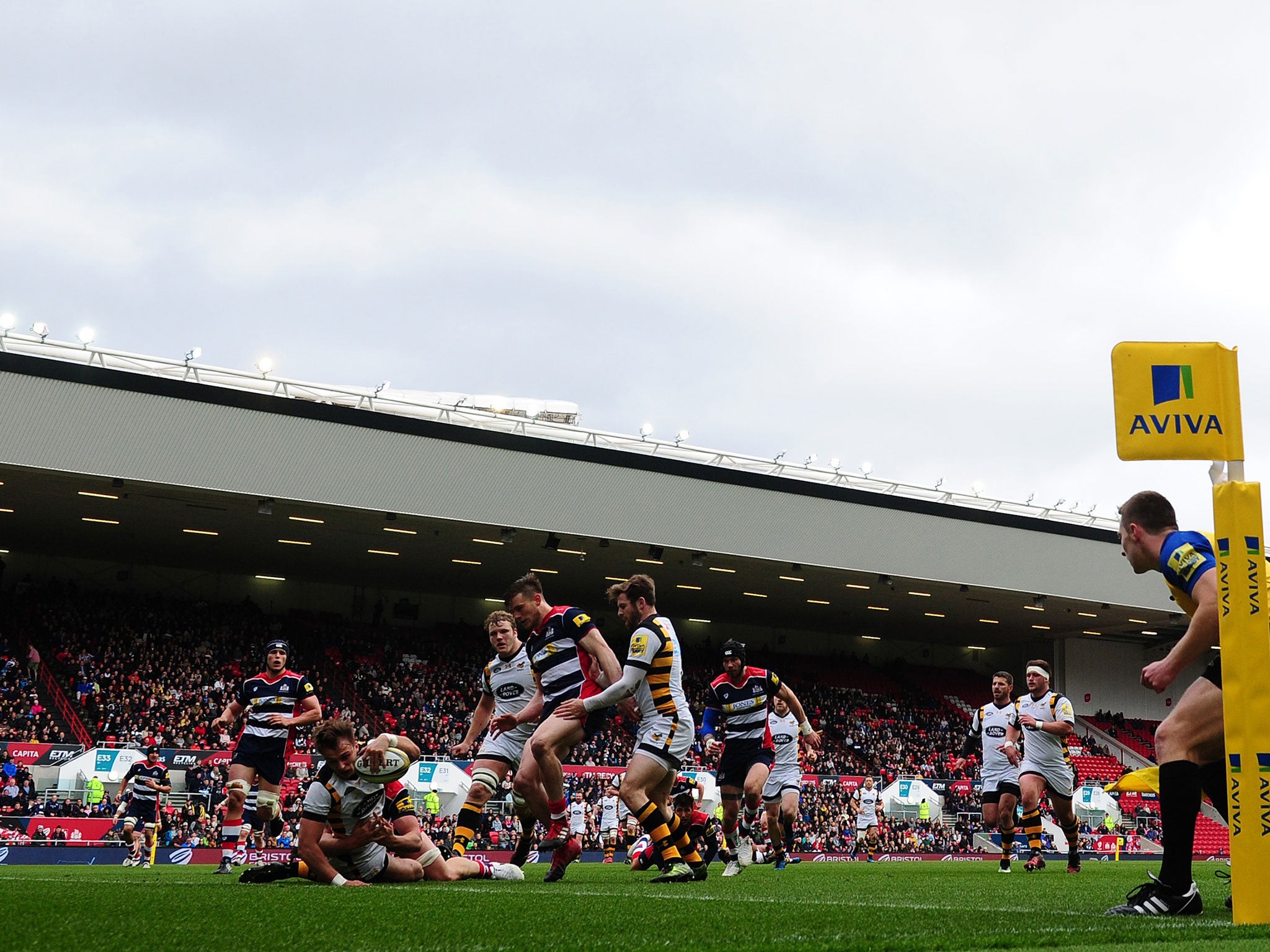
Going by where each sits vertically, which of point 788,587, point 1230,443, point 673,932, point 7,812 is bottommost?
point 7,812

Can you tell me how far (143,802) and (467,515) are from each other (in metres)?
11.0

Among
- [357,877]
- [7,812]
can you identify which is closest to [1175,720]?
[357,877]

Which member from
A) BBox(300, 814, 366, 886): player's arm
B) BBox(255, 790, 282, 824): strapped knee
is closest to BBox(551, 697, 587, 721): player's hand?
BBox(300, 814, 366, 886): player's arm

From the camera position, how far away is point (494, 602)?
42031 mm

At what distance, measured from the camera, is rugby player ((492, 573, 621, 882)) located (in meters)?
8.77

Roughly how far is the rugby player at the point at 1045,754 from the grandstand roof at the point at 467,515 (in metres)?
15.5

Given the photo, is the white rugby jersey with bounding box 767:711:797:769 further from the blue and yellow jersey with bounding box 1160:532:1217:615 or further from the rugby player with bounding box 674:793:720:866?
the blue and yellow jersey with bounding box 1160:532:1217:615

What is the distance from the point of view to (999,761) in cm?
1476

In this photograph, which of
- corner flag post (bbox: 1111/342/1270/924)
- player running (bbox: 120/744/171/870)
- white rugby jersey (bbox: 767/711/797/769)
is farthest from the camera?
player running (bbox: 120/744/171/870)

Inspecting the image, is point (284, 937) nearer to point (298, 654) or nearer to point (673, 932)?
point (673, 932)

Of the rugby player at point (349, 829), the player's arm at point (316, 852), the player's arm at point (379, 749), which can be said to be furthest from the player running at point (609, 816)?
the player's arm at point (379, 749)

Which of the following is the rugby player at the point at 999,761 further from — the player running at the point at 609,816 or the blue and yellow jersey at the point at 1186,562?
the player running at the point at 609,816

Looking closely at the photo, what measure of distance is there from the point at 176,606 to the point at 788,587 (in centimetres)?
1794

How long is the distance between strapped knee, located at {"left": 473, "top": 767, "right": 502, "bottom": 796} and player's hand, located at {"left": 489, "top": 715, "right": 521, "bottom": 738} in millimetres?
311
